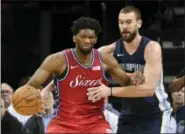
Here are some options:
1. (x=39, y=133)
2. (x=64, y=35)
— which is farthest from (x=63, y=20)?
(x=39, y=133)

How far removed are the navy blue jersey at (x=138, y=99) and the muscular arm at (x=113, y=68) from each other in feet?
0.85

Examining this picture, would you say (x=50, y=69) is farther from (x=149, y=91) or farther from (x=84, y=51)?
(x=149, y=91)

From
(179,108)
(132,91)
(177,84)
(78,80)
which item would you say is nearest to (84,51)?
(78,80)

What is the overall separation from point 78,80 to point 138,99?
818 millimetres

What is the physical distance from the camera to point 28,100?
23.1ft

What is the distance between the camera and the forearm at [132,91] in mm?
7180

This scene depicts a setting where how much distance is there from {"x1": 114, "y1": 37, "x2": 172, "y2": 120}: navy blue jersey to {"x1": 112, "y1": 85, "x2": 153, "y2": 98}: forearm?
0.20 m

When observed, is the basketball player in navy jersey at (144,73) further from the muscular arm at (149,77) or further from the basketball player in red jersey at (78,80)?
the basketball player in red jersey at (78,80)

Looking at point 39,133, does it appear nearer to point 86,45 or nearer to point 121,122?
point 121,122

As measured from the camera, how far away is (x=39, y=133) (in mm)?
8336

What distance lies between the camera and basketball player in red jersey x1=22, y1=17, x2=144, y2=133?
7.01 meters

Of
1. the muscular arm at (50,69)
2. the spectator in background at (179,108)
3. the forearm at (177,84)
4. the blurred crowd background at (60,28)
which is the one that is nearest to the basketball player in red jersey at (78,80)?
the muscular arm at (50,69)

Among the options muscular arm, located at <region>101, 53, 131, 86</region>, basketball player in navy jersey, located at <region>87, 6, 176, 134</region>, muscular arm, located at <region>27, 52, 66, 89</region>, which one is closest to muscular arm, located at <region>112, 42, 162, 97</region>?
basketball player in navy jersey, located at <region>87, 6, 176, 134</region>

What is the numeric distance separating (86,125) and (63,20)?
433 cm
